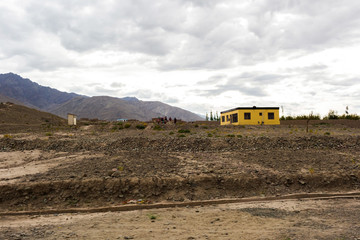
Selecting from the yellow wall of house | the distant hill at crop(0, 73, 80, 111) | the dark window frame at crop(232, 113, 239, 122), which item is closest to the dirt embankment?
the yellow wall of house

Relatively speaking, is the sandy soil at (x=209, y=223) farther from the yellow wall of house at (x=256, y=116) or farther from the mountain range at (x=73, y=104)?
the mountain range at (x=73, y=104)

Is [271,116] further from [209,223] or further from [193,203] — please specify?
[209,223]

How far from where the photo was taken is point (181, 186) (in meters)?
10.9

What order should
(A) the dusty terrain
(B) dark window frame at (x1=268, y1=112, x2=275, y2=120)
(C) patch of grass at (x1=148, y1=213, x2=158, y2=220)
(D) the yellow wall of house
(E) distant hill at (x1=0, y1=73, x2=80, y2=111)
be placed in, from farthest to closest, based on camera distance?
(E) distant hill at (x1=0, y1=73, x2=80, y2=111)
(B) dark window frame at (x1=268, y1=112, x2=275, y2=120)
(D) the yellow wall of house
(C) patch of grass at (x1=148, y1=213, x2=158, y2=220)
(A) the dusty terrain

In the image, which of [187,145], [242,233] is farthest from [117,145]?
[242,233]

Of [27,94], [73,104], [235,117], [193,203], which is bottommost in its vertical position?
[193,203]

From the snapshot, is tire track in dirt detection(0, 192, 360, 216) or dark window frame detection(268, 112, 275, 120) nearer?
tire track in dirt detection(0, 192, 360, 216)

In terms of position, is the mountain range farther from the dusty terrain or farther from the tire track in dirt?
the tire track in dirt

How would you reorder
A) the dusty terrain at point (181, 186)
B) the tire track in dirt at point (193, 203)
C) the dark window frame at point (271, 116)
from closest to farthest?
the dusty terrain at point (181, 186) < the tire track in dirt at point (193, 203) < the dark window frame at point (271, 116)

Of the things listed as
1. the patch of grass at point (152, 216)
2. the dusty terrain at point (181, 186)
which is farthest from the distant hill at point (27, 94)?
the patch of grass at point (152, 216)

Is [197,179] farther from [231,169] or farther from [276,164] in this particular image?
[276,164]

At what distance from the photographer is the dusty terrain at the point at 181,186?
23.5ft

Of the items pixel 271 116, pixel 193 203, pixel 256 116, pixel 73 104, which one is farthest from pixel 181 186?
pixel 73 104

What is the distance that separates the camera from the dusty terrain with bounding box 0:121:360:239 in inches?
282
